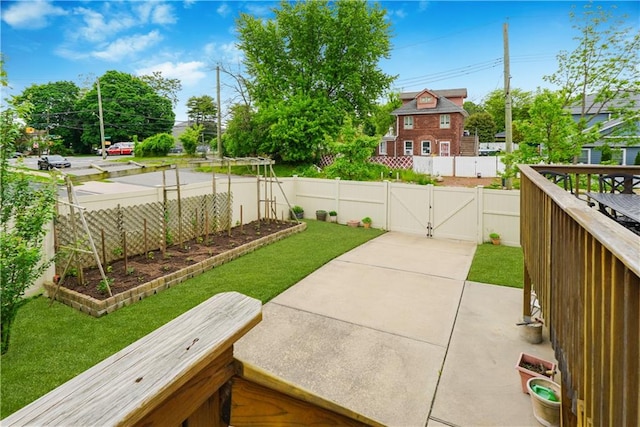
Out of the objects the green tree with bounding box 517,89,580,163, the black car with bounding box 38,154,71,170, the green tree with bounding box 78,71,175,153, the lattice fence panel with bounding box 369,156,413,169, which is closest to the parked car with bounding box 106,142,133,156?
the green tree with bounding box 78,71,175,153

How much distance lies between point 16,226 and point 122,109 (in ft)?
110

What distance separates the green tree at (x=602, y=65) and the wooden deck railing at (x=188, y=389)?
10660 mm

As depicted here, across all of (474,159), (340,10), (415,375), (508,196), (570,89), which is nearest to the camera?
(415,375)

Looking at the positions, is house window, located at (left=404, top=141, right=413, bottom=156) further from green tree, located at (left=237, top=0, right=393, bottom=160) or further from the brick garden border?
the brick garden border

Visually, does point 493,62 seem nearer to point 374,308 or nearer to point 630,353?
point 374,308

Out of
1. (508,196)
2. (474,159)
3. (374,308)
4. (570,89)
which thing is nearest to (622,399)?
(374,308)

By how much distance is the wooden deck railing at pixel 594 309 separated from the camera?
1.03 metres

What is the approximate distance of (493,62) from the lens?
41.5 feet

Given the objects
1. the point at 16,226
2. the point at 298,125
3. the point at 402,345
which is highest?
the point at 298,125

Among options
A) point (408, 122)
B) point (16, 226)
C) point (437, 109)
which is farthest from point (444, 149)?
point (16, 226)

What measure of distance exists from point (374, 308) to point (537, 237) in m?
2.49

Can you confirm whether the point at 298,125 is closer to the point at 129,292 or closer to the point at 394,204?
the point at 394,204

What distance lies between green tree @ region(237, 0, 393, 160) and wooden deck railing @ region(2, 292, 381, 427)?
1664cm

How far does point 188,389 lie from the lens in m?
0.60
